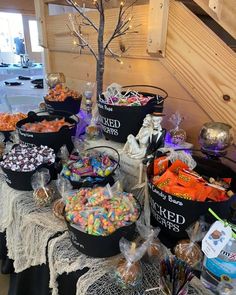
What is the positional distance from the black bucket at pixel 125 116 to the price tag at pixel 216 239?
449mm

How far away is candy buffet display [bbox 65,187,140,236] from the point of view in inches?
25.1

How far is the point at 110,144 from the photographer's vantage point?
1025mm

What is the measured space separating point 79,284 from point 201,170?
49 cm

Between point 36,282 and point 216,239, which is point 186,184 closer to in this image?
point 216,239

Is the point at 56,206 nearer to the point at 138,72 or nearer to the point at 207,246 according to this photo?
the point at 207,246

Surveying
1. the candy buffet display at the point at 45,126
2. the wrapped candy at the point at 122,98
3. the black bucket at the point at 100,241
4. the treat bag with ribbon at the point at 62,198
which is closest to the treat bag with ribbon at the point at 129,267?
the black bucket at the point at 100,241

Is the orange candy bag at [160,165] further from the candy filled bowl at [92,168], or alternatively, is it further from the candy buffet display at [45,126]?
the candy buffet display at [45,126]

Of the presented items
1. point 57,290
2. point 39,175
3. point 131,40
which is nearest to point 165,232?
point 57,290

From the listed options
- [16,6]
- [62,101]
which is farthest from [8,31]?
[62,101]

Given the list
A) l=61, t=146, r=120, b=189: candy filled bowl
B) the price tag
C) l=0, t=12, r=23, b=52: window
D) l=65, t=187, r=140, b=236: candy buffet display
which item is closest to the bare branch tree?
l=61, t=146, r=120, b=189: candy filled bowl

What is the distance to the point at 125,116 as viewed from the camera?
910 mm

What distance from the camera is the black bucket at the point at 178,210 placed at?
2.02 ft

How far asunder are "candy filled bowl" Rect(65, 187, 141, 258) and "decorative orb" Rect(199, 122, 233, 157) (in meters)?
0.32

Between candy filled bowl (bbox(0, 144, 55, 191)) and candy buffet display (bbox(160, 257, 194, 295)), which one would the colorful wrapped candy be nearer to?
candy filled bowl (bbox(0, 144, 55, 191))
